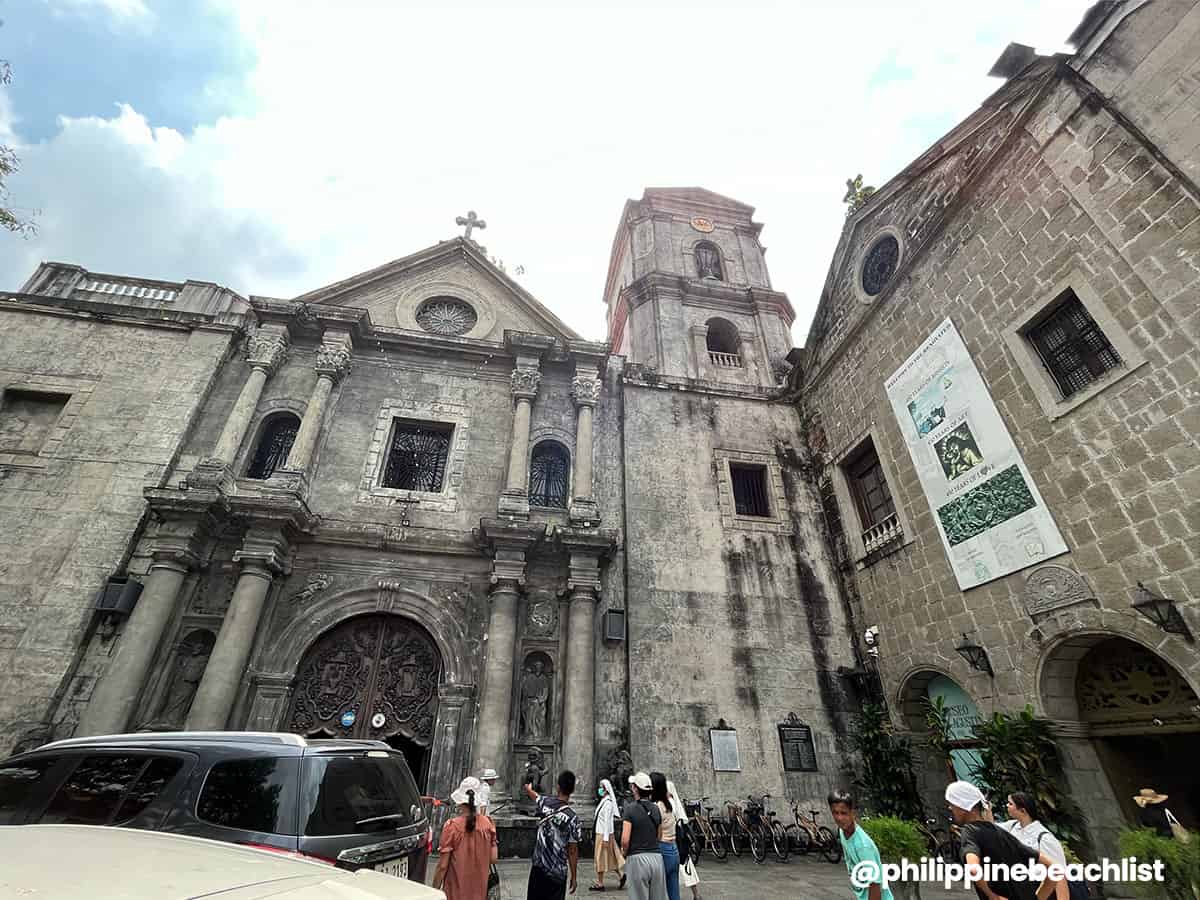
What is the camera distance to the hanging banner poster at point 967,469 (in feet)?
27.2

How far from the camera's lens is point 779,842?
29.9 feet

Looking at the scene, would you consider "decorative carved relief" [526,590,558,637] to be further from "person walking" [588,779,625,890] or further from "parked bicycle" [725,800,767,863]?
"parked bicycle" [725,800,767,863]

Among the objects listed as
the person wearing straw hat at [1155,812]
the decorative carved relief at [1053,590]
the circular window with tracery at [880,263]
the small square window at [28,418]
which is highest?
the circular window with tracery at [880,263]

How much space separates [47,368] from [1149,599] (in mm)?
19979

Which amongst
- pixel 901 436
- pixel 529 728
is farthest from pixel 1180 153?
pixel 529 728

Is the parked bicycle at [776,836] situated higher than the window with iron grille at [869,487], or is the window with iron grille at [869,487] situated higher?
the window with iron grille at [869,487]

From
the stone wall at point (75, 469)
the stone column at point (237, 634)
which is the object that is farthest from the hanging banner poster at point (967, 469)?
the stone wall at point (75, 469)

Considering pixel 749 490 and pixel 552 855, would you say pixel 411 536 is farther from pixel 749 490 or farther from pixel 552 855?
pixel 749 490

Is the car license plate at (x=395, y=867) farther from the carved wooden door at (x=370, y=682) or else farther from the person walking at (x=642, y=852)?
the carved wooden door at (x=370, y=682)

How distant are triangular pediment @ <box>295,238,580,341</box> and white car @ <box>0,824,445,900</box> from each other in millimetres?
12419

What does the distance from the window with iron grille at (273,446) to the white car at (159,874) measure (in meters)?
10.4

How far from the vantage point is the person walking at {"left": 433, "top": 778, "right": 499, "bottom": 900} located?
436 cm

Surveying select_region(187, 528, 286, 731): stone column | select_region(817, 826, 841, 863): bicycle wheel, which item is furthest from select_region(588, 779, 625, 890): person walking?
select_region(187, 528, 286, 731): stone column

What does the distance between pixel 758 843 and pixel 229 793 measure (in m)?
8.58
